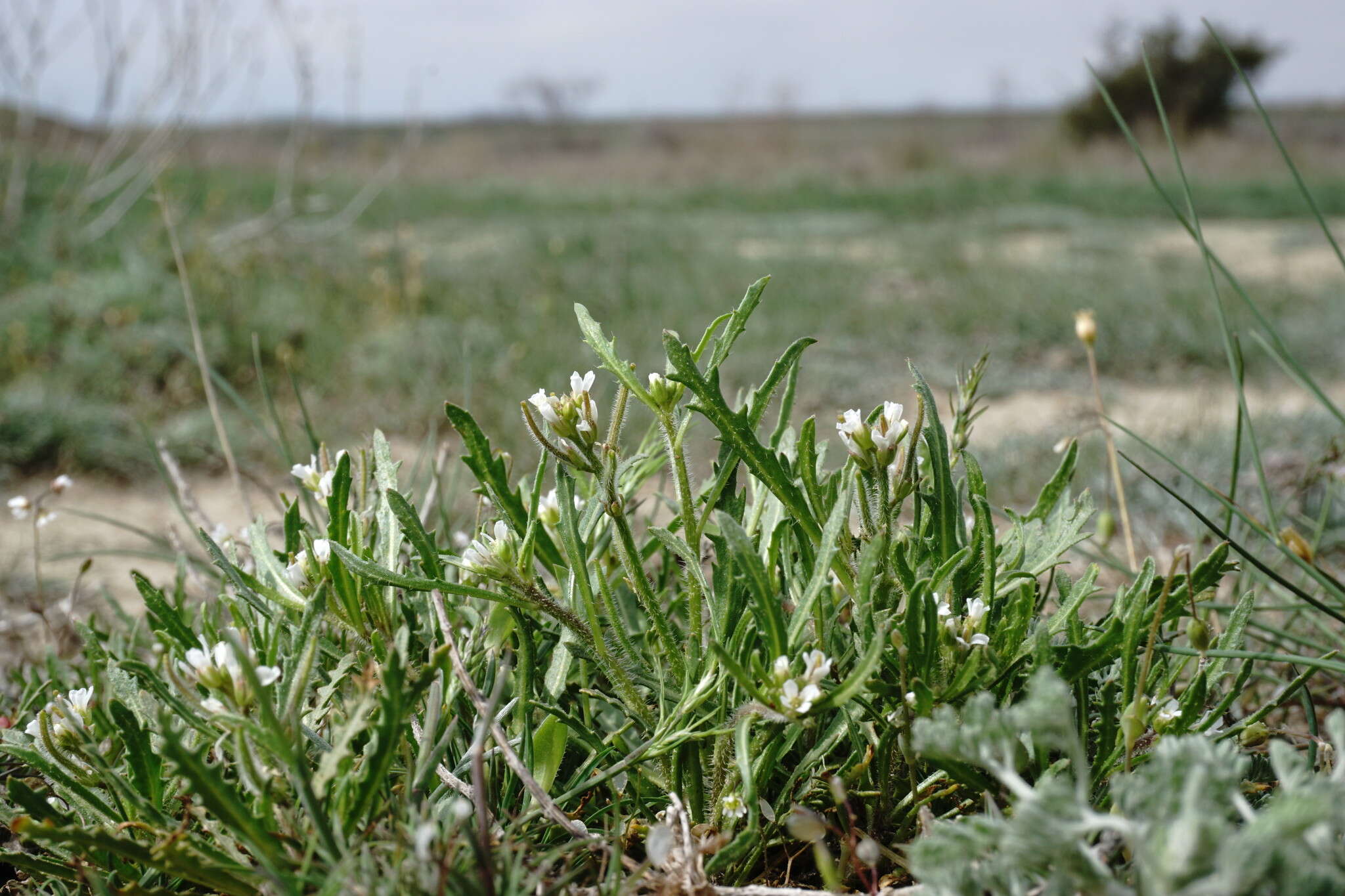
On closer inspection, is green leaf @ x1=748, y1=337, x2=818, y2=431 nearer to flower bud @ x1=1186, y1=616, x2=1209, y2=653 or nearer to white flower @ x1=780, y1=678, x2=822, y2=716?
white flower @ x1=780, y1=678, x2=822, y2=716

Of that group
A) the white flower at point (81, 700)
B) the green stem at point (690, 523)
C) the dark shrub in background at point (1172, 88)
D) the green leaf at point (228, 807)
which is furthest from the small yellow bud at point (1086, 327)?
the dark shrub in background at point (1172, 88)

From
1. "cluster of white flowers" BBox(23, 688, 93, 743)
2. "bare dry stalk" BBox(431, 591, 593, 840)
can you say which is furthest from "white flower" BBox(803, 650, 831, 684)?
"cluster of white flowers" BBox(23, 688, 93, 743)

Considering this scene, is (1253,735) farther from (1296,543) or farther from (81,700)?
(81,700)

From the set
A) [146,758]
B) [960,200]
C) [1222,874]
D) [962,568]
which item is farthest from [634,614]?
[960,200]

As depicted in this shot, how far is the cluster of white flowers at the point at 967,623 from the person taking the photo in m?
0.89

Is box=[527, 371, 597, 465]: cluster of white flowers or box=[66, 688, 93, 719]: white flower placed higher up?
box=[527, 371, 597, 465]: cluster of white flowers

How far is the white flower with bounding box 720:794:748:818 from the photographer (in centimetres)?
91

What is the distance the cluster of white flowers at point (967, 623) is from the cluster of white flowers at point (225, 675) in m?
0.59

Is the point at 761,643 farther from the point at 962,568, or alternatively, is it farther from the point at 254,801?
the point at 254,801

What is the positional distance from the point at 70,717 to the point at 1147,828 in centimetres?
97

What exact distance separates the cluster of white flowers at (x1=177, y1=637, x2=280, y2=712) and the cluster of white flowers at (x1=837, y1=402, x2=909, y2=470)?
54 cm

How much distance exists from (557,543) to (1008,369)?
3633mm

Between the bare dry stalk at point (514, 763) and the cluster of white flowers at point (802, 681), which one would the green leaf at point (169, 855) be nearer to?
the bare dry stalk at point (514, 763)

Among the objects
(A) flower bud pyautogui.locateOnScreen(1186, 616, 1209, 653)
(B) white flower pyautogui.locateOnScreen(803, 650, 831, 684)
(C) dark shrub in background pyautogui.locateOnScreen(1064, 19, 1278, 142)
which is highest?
(C) dark shrub in background pyautogui.locateOnScreen(1064, 19, 1278, 142)
